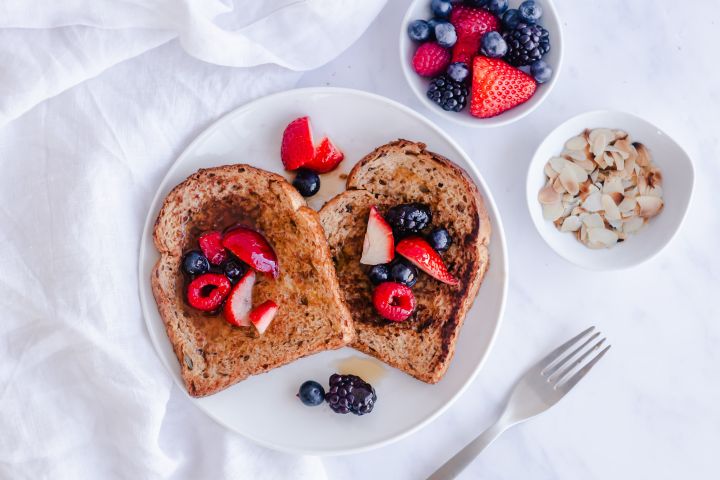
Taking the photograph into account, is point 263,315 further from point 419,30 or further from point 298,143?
point 419,30

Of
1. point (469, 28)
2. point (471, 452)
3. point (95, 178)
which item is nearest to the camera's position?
point (95, 178)

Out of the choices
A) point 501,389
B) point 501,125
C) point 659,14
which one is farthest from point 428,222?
point 659,14

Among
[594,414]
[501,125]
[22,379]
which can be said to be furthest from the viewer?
[594,414]

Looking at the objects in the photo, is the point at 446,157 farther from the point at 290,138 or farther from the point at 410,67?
the point at 290,138

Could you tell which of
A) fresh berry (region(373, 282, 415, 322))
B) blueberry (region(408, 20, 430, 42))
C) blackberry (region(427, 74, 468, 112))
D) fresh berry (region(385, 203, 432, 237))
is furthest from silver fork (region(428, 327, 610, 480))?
blueberry (region(408, 20, 430, 42))

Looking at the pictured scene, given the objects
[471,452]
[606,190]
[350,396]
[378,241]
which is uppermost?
[606,190]

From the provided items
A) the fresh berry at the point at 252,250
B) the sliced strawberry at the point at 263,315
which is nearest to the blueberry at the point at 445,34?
the fresh berry at the point at 252,250

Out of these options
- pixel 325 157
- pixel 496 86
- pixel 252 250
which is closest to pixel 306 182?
pixel 325 157
